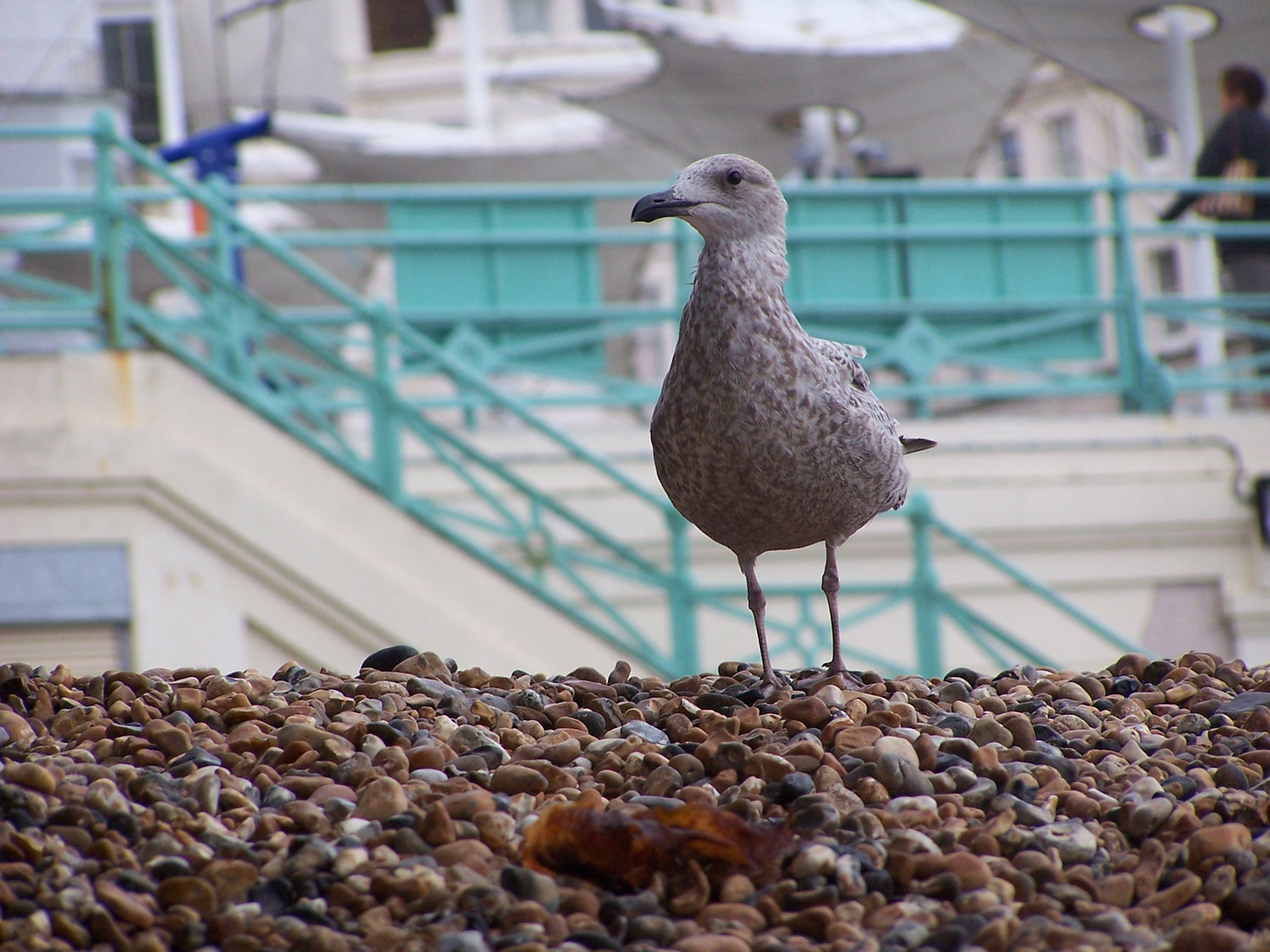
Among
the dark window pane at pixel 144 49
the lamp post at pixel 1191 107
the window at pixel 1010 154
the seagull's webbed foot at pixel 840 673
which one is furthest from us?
the window at pixel 1010 154

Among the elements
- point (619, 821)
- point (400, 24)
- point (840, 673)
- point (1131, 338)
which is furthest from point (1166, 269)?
point (619, 821)

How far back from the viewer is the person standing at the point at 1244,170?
9.52 metres

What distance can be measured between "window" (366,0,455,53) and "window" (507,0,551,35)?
1819 millimetres

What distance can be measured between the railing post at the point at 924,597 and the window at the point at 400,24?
28.0m

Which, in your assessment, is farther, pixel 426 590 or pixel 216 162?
pixel 216 162

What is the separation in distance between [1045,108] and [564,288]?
20329mm

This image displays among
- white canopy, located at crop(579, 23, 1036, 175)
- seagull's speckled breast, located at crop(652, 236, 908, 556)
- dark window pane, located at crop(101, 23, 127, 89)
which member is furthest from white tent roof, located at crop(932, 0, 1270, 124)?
dark window pane, located at crop(101, 23, 127, 89)

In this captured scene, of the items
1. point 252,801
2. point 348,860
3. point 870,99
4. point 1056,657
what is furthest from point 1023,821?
point 870,99

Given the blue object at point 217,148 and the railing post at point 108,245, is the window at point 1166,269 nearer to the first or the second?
the blue object at point 217,148

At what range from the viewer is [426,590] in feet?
22.5

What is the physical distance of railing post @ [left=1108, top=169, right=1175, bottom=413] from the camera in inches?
369

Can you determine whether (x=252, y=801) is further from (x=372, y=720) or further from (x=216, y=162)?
(x=216, y=162)

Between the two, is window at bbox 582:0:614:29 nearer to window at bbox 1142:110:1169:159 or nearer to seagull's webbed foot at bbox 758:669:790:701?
window at bbox 1142:110:1169:159

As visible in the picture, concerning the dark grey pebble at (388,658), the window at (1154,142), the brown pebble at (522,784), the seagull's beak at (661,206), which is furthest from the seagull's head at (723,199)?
the window at (1154,142)
